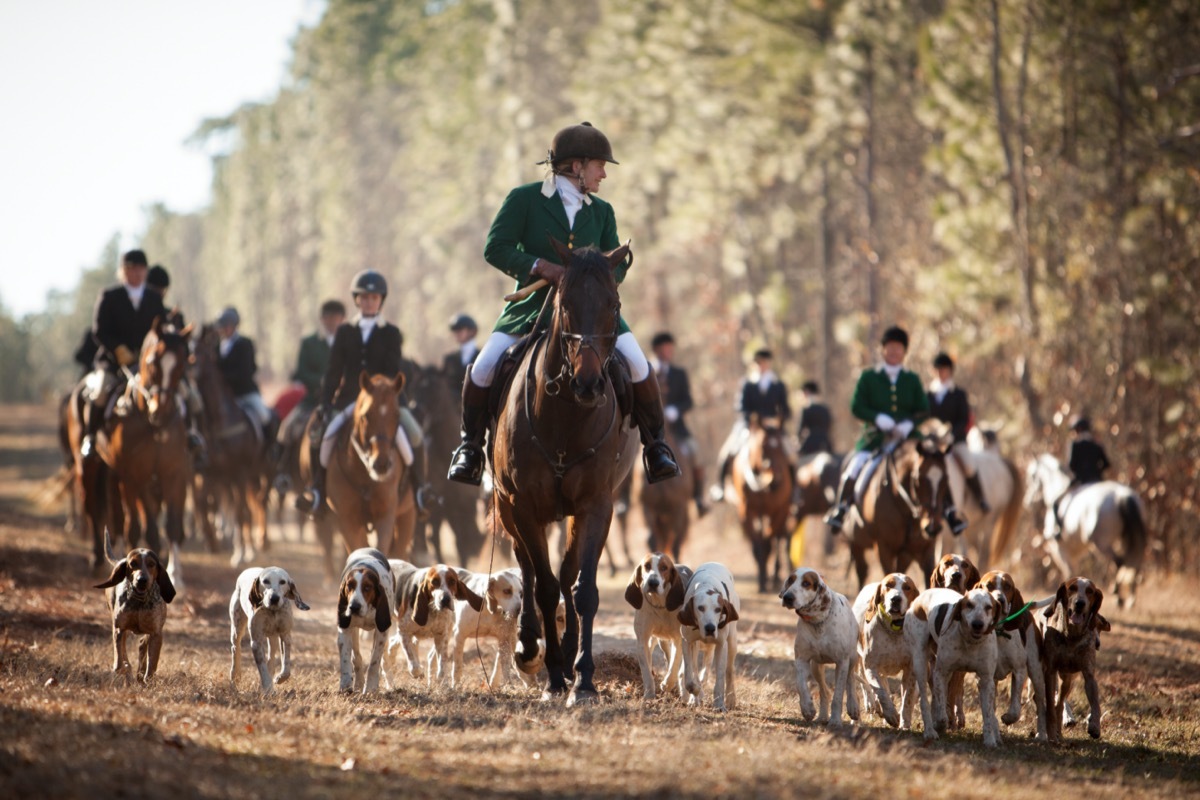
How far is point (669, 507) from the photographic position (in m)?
19.6

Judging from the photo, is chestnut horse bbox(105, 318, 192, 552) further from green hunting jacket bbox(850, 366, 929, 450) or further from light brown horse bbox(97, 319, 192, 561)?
green hunting jacket bbox(850, 366, 929, 450)

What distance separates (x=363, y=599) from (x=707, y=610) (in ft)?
7.31

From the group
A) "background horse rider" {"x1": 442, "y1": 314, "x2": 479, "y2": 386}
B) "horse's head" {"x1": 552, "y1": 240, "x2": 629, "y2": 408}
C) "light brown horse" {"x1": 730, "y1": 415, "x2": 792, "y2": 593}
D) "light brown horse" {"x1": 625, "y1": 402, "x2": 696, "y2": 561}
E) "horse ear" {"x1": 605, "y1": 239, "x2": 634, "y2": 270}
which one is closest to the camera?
"horse's head" {"x1": 552, "y1": 240, "x2": 629, "y2": 408}

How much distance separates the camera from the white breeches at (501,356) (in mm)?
9602

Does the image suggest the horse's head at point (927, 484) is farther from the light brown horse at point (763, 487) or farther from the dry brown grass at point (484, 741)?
the light brown horse at point (763, 487)

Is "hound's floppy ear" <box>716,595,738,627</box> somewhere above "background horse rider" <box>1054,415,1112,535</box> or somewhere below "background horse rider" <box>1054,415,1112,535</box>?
below

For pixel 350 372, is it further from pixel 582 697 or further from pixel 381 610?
pixel 582 697

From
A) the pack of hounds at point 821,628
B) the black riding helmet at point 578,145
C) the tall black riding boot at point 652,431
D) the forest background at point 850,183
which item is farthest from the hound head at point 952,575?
the forest background at point 850,183

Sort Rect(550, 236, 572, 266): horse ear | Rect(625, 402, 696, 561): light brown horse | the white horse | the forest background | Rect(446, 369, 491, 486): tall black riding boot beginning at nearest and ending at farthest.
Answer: Rect(550, 236, 572, 266): horse ear → Rect(446, 369, 491, 486): tall black riding boot → the white horse → Rect(625, 402, 696, 561): light brown horse → the forest background

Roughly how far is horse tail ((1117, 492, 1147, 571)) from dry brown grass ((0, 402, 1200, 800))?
450 cm

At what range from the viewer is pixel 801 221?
33.8 meters

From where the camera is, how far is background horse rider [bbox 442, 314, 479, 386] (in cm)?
1833

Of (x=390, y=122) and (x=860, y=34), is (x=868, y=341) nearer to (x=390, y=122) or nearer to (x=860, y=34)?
(x=860, y=34)

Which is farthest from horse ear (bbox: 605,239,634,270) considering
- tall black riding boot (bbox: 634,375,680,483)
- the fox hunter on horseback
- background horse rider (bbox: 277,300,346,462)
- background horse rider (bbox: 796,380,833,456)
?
background horse rider (bbox: 796,380,833,456)
